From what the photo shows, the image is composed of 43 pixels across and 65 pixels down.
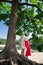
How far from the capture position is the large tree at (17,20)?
10.7 m

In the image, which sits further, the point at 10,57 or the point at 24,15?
the point at 24,15

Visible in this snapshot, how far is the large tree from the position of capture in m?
10.7

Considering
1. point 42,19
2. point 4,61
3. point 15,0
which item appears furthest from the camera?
point 42,19

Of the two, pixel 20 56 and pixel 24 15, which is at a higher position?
pixel 24 15

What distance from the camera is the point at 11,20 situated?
1088 cm

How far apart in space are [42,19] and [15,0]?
1.76 metres

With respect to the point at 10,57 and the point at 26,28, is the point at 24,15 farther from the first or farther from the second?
the point at 10,57

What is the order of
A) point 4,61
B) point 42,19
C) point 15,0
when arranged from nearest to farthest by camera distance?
point 4,61, point 15,0, point 42,19

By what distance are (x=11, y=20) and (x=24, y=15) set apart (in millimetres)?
1674

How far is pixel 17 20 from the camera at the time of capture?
12344 mm

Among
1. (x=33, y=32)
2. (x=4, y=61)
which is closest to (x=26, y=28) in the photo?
(x=33, y=32)

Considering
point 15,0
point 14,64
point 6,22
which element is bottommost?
point 14,64

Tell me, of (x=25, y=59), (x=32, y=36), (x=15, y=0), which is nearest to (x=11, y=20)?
(x=15, y=0)

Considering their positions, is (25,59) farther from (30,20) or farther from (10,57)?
(30,20)
